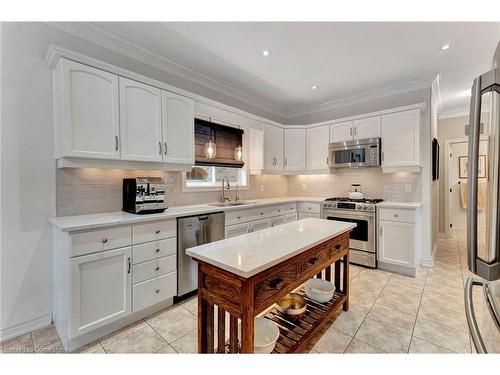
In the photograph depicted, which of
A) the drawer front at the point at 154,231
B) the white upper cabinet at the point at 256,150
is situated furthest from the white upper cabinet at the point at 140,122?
the white upper cabinet at the point at 256,150

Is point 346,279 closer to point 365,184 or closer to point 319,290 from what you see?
point 319,290

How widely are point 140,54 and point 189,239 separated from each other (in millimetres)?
2191

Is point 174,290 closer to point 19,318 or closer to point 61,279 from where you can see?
point 61,279

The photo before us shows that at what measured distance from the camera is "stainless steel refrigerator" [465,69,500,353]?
93 centimetres

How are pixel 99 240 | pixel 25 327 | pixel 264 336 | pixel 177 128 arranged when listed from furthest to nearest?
pixel 177 128
pixel 25 327
pixel 99 240
pixel 264 336

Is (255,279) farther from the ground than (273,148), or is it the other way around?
(273,148)

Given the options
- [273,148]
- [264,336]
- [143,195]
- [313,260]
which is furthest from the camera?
[273,148]

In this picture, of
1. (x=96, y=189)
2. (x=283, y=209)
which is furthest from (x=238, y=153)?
(x=96, y=189)

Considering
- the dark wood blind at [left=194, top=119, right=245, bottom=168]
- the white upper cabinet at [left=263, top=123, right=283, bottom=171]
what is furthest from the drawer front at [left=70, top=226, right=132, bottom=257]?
the white upper cabinet at [left=263, top=123, right=283, bottom=171]

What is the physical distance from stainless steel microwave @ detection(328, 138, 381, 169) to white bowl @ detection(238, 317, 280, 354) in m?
2.95

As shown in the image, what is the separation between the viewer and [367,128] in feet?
12.1

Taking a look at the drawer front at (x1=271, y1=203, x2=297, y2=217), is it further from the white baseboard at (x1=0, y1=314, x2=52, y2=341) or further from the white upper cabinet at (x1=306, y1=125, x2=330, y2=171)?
the white baseboard at (x1=0, y1=314, x2=52, y2=341)

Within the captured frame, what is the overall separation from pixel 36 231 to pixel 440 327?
143 inches

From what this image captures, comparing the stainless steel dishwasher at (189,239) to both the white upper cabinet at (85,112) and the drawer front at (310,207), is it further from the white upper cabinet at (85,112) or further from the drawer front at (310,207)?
the drawer front at (310,207)
